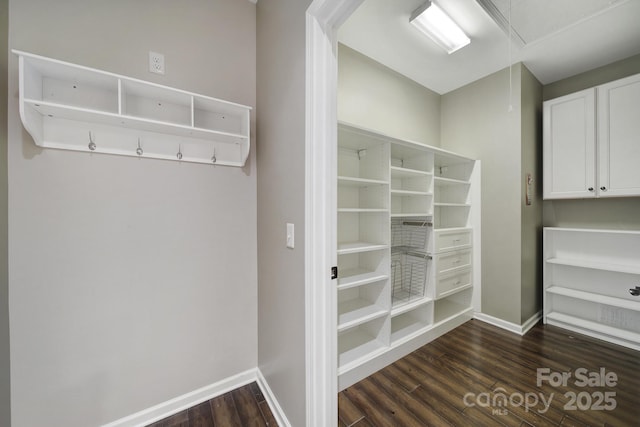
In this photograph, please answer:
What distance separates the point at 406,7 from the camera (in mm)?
1742

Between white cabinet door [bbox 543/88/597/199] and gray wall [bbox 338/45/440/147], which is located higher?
gray wall [bbox 338/45/440/147]

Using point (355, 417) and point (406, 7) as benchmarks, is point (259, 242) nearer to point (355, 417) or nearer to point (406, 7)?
point (355, 417)

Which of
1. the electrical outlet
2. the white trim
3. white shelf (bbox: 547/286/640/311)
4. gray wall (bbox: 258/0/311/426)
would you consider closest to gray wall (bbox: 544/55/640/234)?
white shelf (bbox: 547/286/640/311)

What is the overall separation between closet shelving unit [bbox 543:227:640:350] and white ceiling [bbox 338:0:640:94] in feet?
5.57

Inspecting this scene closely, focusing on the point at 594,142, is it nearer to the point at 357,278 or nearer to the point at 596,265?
the point at 596,265

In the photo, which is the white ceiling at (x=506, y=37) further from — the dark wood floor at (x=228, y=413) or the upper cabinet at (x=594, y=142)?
the dark wood floor at (x=228, y=413)

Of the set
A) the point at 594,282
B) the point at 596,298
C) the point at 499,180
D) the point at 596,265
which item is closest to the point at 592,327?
the point at 596,298

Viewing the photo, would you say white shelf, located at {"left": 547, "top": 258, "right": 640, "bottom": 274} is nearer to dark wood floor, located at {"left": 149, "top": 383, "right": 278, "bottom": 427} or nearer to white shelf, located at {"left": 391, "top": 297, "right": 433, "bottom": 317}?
white shelf, located at {"left": 391, "top": 297, "right": 433, "bottom": 317}

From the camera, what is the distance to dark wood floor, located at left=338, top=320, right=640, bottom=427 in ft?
4.54

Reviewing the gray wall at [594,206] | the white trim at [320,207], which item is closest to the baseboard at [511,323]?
the gray wall at [594,206]

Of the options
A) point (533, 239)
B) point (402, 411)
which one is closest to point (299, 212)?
point (402, 411)

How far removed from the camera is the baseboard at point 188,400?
129 centimetres

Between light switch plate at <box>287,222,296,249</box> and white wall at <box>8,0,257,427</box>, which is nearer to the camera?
white wall at <box>8,0,257,427</box>

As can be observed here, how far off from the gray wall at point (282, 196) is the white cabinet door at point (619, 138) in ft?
9.43
